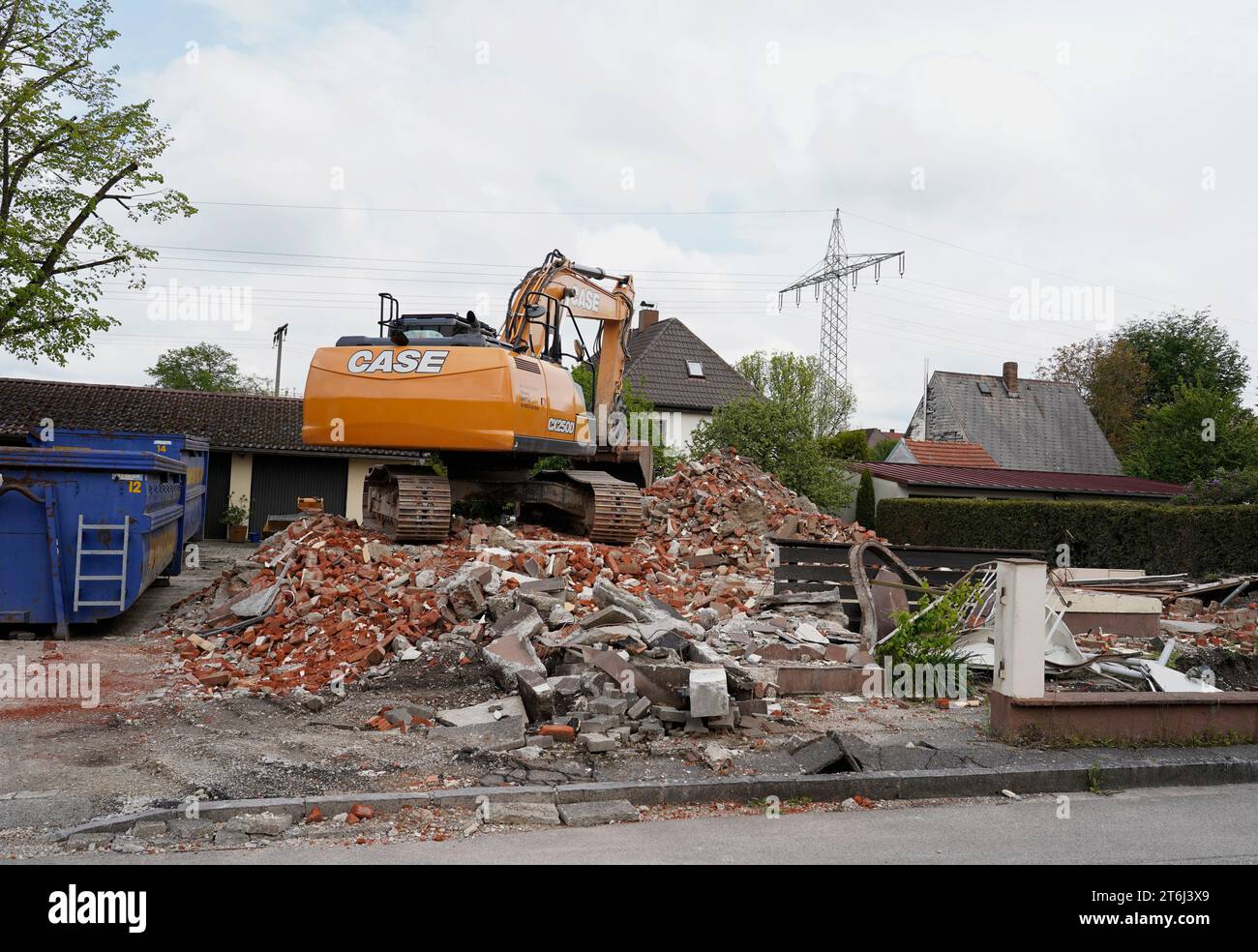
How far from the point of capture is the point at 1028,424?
4578 cm

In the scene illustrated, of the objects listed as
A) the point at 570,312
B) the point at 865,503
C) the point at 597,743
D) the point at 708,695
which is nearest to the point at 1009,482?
the point at 865,503

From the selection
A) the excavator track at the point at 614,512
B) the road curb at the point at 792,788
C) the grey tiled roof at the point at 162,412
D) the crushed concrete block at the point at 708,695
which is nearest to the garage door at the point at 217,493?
the grey tiled roof at the point at 162,412

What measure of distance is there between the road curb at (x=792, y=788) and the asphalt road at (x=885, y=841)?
209 mm

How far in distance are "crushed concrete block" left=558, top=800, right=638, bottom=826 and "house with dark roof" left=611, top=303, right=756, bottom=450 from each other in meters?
29.7

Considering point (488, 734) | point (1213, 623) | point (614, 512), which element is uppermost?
point (614, 512)

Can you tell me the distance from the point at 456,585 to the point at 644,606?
1.89 meters

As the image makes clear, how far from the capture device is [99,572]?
10.5m

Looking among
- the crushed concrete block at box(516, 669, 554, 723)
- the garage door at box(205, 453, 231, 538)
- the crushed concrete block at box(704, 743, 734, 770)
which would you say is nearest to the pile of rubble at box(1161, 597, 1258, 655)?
the crushed concrete block at box(704, 743, 734, 770)

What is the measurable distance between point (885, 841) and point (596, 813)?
1600 millimetres

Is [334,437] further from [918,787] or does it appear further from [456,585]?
[918,787]

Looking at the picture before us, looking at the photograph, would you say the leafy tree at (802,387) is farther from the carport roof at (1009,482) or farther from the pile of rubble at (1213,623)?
the pile of rubble at (1213,623)

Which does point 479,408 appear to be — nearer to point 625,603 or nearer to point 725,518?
point 625,603

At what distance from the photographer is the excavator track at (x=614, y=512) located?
43.9ft
